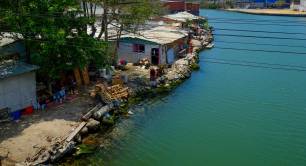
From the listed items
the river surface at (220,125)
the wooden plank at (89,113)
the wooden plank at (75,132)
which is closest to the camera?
the wooden plank at (75,132)

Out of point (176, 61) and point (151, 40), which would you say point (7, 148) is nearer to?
point (151, 40)

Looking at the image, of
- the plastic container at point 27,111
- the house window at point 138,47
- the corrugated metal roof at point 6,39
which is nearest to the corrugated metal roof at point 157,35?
the house window at point 138,47

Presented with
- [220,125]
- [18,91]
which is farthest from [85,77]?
[220,125]

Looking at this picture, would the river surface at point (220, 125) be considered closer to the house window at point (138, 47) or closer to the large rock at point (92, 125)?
the large rock at point (92, 125)

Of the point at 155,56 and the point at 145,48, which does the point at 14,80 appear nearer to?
the point at 145,48

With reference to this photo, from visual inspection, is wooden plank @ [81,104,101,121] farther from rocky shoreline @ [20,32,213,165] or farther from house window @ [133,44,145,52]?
house window @ [133,44,145,52]
